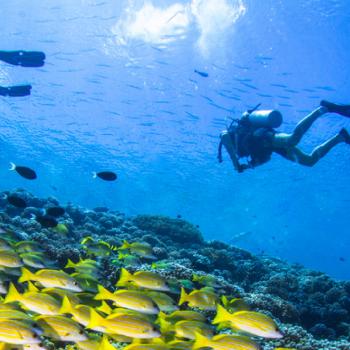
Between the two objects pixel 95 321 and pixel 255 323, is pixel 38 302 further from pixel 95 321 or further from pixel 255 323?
pixel 255 323

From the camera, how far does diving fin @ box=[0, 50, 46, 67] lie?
1363 centimetres

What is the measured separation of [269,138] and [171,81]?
21.0 metres

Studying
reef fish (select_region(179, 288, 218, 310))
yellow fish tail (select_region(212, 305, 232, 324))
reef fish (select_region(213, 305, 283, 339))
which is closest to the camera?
reef fish (select_region(213, 305, 283, 339))

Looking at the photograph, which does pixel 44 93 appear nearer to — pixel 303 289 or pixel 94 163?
pixel 94 163

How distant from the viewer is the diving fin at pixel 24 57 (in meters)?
13.6

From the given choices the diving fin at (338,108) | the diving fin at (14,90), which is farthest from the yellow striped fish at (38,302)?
the diving fin at (14,90)

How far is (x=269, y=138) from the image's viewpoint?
12164 millimetres

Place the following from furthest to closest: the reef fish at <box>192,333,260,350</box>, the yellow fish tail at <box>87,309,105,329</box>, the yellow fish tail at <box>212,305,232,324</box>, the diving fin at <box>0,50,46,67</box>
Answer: the diving fin at <box>0,50,46,67</box>
the yellow fish tail at <box>212,305,232,324</box>
the yellow fish tail at <box>87,309,105,329</box>
the reef fish at <box>192,333,260,350</box>

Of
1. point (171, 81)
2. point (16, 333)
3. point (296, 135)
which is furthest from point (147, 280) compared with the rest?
point (171, 81)

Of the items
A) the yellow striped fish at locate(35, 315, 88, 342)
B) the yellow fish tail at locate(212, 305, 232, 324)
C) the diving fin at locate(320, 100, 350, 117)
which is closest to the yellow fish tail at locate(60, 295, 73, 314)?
the yellow striped fish at locate(35, 315, 88, 342)

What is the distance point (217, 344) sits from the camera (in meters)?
3.38

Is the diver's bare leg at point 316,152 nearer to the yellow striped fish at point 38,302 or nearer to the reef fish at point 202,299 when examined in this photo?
the reef fish at point 202,299

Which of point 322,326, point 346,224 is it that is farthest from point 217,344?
point 346,224

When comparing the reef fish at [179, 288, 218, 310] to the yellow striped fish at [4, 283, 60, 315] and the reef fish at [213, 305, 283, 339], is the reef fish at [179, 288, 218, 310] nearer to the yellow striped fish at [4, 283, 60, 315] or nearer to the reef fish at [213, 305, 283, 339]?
the reef fish at [213, 305, 283, 339]
